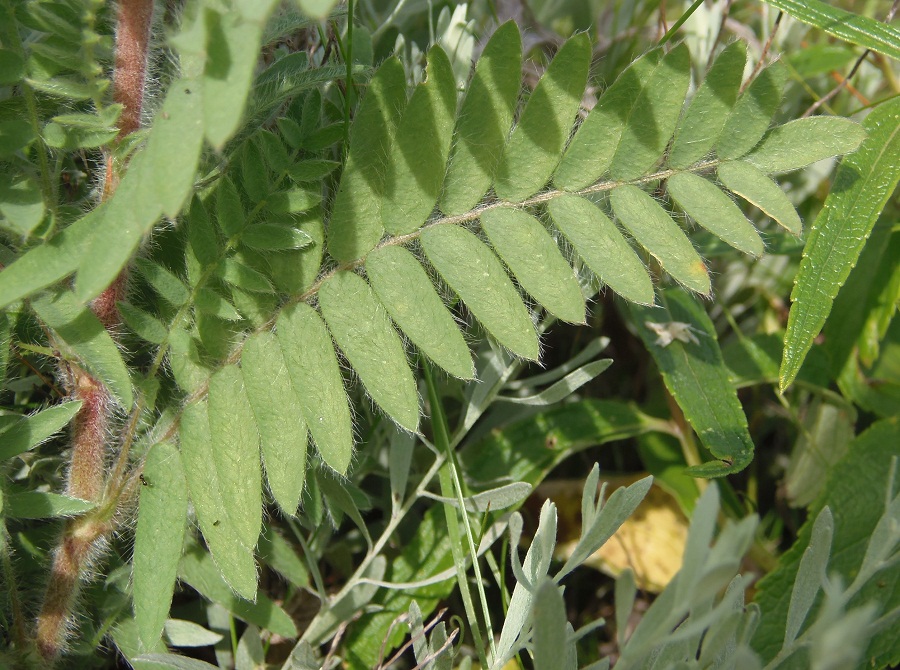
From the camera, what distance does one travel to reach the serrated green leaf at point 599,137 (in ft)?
3.88

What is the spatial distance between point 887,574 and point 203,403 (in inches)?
48.2

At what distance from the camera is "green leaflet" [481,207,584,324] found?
1124mm

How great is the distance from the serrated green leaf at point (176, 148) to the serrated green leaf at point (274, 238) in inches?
13.4

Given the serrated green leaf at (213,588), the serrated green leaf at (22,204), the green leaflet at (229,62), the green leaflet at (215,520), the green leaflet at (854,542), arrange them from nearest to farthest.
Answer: the green leaflet at (229,62)
the serrated green leaf at (22,204)
the green leaflet at (215,520)
the serrated green leaf at (213,588)
the green leaflet at (854,542)

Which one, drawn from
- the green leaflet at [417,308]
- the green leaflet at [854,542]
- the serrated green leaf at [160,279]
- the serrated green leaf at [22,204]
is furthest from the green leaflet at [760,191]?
the serrated green leaf at [22,204]

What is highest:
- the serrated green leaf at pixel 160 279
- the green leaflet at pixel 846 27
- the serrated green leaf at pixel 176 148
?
the green leaflet at pixel 846 27

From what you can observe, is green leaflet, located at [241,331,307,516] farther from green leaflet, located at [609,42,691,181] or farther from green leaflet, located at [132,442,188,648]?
green leaflet, located at [609,42,691,181]

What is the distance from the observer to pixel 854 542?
A: 5.26 ft

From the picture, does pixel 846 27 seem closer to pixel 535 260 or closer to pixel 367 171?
pixel 535 260

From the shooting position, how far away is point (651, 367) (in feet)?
7.11

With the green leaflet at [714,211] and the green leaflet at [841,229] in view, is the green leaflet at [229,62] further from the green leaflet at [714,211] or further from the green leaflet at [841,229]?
the green leaflet at [841,229]

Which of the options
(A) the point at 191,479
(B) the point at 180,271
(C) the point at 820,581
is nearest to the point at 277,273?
(B) the point at 180,271

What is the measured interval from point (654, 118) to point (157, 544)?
94cm

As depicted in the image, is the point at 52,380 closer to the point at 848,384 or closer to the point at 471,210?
the point at 471,210
